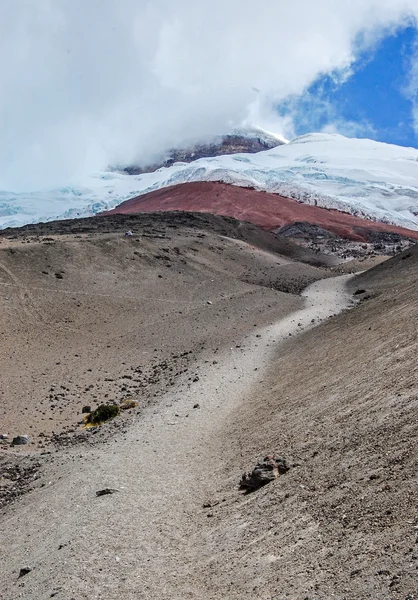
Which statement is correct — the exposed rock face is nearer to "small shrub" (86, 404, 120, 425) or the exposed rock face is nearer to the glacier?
the glacier

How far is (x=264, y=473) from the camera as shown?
661 centimetres

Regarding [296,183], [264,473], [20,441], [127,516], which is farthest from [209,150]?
[127,516]

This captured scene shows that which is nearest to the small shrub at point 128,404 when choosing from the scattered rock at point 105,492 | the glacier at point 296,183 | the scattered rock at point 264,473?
the scattered rock at point 105,492

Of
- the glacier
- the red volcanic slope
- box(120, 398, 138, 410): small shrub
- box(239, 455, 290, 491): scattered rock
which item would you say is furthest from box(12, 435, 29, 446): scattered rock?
the glacier

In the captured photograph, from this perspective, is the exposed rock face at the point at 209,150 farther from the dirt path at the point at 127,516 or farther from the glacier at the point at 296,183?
the dirt path at the point at 127,516

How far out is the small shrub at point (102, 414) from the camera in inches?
444

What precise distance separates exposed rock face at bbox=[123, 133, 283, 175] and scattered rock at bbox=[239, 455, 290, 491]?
421 feet

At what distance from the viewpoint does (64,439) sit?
10352 millimetres

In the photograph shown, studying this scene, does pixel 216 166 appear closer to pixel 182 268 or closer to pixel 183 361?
pixel 182 268

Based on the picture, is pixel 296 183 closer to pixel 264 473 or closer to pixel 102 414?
pixel 102 414

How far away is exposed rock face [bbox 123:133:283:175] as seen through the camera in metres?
132

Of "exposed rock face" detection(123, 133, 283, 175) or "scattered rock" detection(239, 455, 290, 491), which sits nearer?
"scattered rock" detection(239, 455, 290, 491)

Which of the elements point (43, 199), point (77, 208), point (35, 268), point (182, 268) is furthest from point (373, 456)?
point (43, 199)

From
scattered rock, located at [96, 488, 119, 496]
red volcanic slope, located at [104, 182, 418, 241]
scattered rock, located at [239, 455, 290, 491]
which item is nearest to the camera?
scattered rock, located at [239, 455, 290, 491]
